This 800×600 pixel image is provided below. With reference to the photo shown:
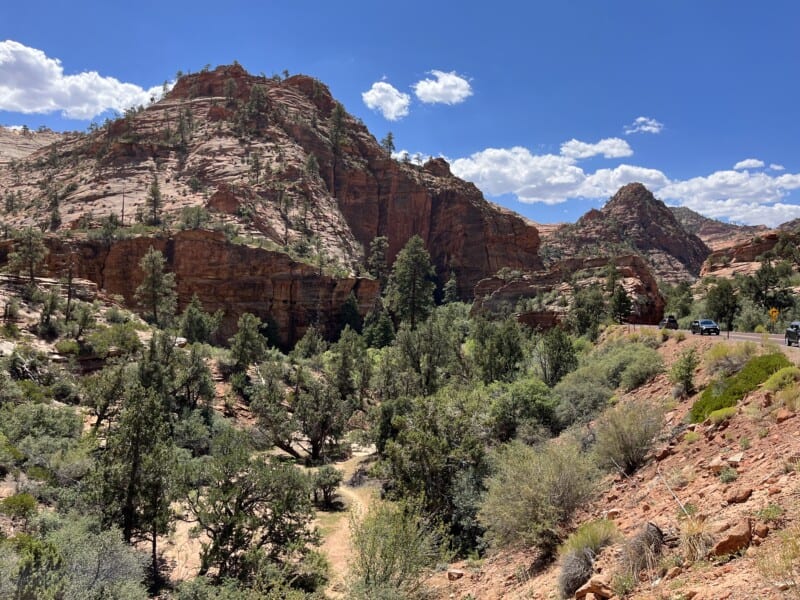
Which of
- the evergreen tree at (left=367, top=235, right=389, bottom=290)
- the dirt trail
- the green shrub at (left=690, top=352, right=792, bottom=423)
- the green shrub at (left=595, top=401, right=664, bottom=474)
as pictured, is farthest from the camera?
the evergreen tree at (left=367, top=235, right=389, bottom=290)

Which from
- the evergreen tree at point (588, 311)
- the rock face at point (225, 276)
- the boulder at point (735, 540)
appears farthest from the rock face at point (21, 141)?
the boulder at point (735, 540)

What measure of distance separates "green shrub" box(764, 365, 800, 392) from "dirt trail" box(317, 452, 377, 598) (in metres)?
11.1

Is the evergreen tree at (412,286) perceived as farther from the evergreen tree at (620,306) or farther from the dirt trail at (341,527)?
the dirt trail at (341,527)

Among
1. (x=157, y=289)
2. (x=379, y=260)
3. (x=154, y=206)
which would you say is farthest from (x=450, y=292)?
(x=157, y=289)

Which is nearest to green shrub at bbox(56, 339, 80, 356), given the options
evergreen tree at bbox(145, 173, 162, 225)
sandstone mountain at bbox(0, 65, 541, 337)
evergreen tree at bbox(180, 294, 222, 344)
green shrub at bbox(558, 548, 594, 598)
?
evergreen tree at bbox(180, 294, 222, 344)

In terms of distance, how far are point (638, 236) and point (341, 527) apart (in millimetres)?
133154

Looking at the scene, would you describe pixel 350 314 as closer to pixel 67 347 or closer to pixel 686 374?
pixel 67 347

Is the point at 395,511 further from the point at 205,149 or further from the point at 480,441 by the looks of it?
the point at 205,149

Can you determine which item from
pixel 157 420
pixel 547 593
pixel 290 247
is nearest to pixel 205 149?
pixel 290 247

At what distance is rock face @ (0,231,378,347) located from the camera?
52.1 meters

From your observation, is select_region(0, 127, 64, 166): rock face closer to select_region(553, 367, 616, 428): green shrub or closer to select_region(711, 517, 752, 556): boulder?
select_region(553, 367, 616, 428): green shrub

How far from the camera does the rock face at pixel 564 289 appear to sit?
51.8m

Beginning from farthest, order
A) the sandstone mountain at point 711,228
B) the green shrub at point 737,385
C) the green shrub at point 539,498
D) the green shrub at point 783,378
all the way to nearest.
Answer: the sandstone mountain at point 711,228
the green shrub at point 737,385
the green shrub at point 783,378
the green shrub at point 539,498

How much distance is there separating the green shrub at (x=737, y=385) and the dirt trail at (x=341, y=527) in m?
10.1
